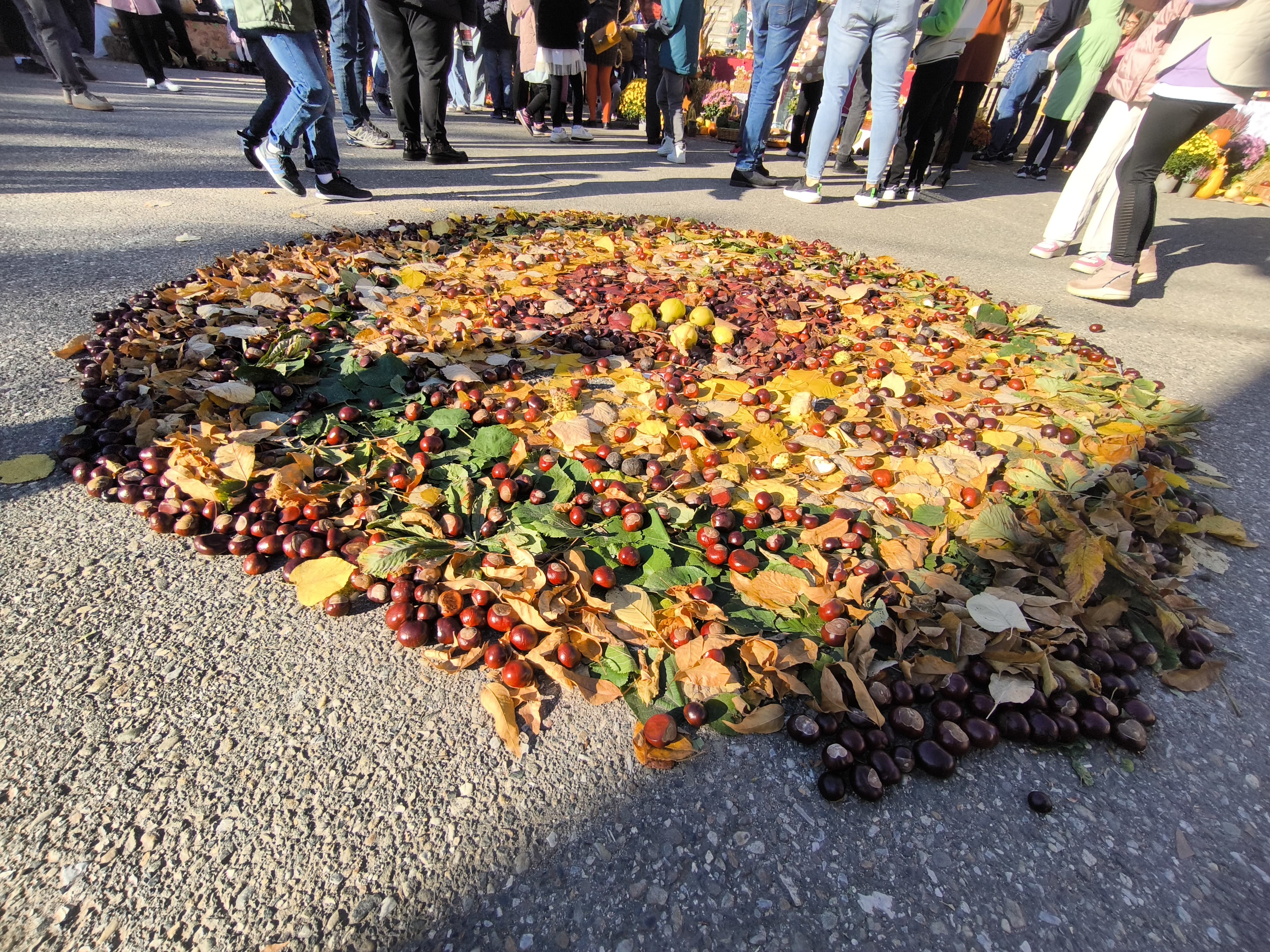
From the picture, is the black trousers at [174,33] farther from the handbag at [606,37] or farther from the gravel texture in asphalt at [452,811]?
the gravel texture in asphalt at [452,811]

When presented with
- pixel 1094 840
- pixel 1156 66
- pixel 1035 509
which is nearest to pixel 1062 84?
pixel 1156 66

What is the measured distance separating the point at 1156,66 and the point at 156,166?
8.44m

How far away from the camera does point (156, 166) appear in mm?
6035

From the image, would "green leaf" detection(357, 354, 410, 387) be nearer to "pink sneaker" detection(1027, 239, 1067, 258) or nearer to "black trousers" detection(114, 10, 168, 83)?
"pink sneaker" detection(1027, 239, 1067, 258)

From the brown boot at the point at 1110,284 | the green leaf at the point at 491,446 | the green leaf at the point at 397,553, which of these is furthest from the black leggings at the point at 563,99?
the green leaf at the point at 397,553

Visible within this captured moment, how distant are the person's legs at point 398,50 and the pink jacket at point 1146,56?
6.16 m

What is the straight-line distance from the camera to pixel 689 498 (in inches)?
88.6

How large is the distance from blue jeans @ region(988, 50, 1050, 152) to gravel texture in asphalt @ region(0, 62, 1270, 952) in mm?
14324

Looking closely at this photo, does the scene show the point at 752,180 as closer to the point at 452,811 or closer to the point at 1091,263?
the point at 1091,263

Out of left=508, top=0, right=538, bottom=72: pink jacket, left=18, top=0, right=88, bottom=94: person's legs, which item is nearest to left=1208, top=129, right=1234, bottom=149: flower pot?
left=508, top=0, right=538, bottom=72: pink jacket

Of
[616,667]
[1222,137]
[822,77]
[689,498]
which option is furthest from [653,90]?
[616,667]

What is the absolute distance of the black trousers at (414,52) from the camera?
5.98 meters

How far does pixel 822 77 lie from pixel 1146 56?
7966mm

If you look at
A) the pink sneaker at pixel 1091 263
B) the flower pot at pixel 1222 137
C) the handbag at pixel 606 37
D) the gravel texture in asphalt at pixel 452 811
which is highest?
the handbag at pixel 606 37
